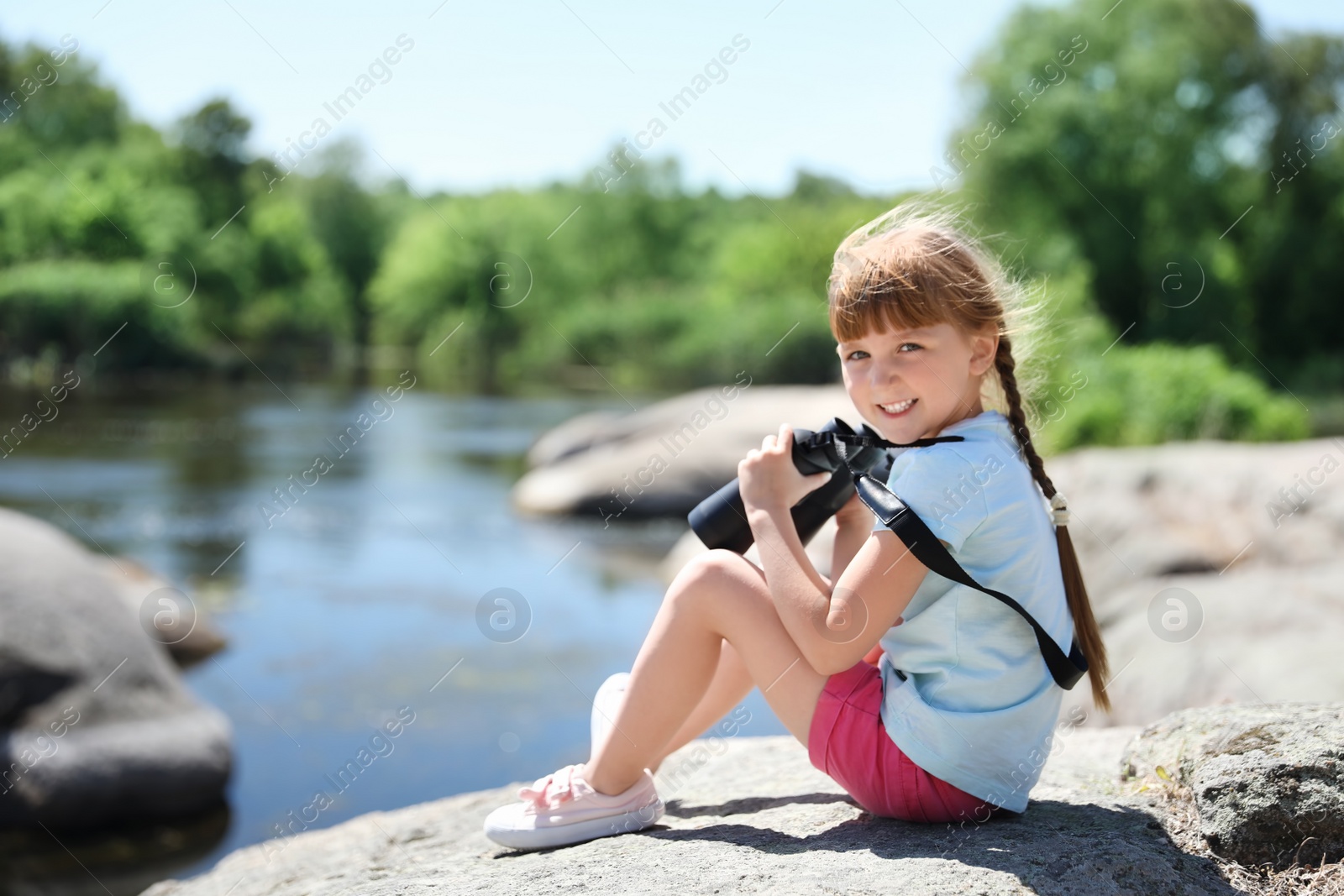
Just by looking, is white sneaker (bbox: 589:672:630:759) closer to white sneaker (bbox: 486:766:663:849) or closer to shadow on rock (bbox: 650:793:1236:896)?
white sneaker (bbox: 486:766:663:849)

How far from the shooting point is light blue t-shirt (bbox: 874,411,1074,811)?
222 centimetres

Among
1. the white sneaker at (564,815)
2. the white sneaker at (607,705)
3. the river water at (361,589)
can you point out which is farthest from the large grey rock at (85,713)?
the white sneaker at (607,705)

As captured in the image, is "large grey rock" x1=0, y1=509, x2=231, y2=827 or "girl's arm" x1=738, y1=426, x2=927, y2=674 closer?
"girl's arm" x1=738, y1=426, x2=927, y2=674

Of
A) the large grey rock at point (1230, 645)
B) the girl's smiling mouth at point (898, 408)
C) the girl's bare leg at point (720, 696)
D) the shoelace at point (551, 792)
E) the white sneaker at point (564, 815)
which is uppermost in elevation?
the girl's smiling mouth at point (898, 408)

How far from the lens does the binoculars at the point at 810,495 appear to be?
250cm

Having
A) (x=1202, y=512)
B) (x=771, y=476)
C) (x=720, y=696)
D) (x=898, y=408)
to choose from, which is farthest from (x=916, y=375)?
(x=1202, y=512)

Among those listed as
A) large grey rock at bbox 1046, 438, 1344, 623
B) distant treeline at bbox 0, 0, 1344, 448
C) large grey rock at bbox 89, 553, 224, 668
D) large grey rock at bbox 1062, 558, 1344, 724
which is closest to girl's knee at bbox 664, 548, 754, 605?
large grey rock at bbox 1062, 558, 1344, 724

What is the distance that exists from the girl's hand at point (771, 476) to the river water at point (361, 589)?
3798 millimetres

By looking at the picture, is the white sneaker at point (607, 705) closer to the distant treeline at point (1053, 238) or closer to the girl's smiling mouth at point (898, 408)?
the girl's smiling mouth at point (898, 408)

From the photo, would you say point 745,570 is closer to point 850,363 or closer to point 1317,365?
point 850,363

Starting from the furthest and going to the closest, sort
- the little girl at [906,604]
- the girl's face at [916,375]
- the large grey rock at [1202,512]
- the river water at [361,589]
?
the large grey rock at [1202,512]
the river water at [361,589]
the girl's face at [916,375]
the little girl at [906,604]

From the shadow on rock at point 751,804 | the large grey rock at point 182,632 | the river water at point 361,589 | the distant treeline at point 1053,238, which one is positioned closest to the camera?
the shadow on rock at point 751,804

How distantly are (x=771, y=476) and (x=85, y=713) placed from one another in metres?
4.27

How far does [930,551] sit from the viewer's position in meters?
2.17
